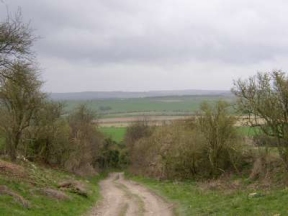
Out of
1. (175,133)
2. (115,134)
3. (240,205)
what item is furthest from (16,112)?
(115,134)

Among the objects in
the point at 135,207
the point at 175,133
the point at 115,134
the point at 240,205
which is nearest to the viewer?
the point at 240,205

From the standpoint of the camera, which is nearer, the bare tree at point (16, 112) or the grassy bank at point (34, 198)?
the grassy bank at point (34, 198)

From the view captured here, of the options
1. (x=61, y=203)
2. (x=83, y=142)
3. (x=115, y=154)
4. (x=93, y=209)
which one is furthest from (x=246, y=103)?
(x=115, y=154)

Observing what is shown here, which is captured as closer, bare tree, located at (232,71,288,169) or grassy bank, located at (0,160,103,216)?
grassy bank, located at (0,160,103,216)

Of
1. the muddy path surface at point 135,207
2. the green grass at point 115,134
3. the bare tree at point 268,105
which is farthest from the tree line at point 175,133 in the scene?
the green grass at point 115,134

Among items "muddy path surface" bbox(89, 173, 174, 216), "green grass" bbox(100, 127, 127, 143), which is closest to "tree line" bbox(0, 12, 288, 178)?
"muddy path surface" bbox(89, 173, 174, 216)

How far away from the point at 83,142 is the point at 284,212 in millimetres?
53031

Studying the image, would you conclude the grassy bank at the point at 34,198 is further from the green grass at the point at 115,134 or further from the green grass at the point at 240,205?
the green grass at the point at 115,134

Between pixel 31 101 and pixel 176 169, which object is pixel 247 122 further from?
pixel 31 101

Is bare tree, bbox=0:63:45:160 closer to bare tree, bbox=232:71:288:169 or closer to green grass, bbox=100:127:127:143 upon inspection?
bare tree, bbox=232:71:288:169

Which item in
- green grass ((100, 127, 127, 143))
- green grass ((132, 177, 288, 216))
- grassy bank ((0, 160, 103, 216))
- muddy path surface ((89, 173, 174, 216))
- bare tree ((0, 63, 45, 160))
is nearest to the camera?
green grass ((132, 177, 288, 216))

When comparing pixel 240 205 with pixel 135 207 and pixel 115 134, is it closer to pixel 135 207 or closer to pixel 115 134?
pixel 135 207

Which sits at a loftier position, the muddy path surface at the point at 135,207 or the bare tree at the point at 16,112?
the bare tree at the point at 16,112

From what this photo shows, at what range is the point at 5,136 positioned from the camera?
49.4 meters
